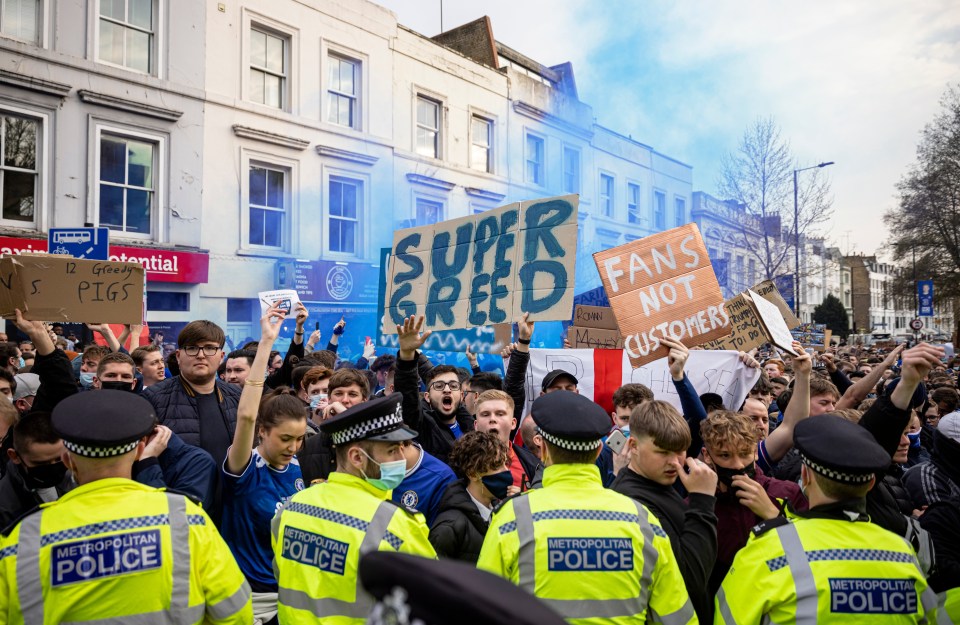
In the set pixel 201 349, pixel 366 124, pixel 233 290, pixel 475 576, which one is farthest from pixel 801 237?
pixel 475 576

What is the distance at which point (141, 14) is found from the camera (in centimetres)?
1368

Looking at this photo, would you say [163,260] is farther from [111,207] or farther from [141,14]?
[141,14]

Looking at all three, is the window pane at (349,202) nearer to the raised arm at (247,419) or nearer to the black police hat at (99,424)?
the raised arm at (247,419)

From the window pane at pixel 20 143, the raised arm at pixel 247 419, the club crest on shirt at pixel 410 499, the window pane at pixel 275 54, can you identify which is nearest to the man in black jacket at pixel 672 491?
the club crest on shirt at pixel 410 499

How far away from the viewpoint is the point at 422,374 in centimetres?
648

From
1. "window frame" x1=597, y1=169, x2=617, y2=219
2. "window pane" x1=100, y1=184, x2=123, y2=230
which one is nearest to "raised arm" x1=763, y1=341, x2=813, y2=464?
"window pane" x1=100, y1=184, x2=123, y2=230

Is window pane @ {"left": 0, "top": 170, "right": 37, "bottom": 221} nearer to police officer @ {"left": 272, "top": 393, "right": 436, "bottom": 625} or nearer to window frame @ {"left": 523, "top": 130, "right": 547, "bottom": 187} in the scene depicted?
police officer @ {"left": 272, "top": 393, "right": 436, "bottom": 625}

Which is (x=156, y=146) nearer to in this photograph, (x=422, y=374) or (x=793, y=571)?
(x=422, y=374)

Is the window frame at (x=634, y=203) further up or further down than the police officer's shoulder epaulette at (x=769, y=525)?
further up

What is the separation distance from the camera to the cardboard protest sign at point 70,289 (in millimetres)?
4586

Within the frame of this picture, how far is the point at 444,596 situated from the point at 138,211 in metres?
14.9

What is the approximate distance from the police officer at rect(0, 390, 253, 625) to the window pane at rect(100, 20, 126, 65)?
13714 millimetres

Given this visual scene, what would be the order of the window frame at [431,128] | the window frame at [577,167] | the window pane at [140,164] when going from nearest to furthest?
the window pane at [140,164] → the window frame at [431,128] → the window frame at [577,167]

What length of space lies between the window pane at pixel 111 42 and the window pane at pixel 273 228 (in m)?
4.35
